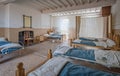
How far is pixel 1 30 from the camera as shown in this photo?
218 inches

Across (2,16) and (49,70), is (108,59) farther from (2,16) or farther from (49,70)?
(2,16)

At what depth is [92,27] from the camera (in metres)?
7.60

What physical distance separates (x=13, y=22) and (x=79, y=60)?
4.75m

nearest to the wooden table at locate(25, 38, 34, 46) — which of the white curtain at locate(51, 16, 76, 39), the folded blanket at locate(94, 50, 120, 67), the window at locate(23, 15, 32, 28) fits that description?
the window at locate(23, 15, 32, 28)

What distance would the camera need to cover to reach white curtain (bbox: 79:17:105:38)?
7207 millimetres

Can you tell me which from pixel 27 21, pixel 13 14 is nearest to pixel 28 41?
pixel 27 21

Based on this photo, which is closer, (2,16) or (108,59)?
(108,59)

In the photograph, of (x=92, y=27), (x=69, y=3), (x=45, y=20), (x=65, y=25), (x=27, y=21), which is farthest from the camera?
(x=65, y=25)

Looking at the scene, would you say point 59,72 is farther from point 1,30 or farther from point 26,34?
point 26,34

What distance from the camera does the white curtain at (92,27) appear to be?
721 centimetres

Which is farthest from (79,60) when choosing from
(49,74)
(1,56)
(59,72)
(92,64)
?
(1,56)

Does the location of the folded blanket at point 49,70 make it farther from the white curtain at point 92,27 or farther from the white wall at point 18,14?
the white curtain at point 92,27

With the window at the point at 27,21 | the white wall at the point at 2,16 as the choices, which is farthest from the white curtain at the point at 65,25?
the white wall at the point at 2,16

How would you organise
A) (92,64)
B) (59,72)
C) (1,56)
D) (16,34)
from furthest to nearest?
1. (16,34)
2. (1,56)
3. (92,64)
4. (59,72)
